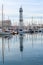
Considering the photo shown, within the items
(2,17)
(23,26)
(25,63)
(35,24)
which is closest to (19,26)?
(23,26)

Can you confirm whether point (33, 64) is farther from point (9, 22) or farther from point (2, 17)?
point (9, 22)

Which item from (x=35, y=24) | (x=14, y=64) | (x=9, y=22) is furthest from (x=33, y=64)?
(x=35, y=24)

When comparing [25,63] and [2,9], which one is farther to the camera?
[2,9]

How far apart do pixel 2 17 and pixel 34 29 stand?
22433mm

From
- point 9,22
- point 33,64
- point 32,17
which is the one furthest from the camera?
point 9,22

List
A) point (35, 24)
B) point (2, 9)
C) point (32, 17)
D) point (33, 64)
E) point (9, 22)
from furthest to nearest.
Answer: point (35, 24)
point (9, 22)
point (32, 17)
point (2, 9)
point (33, 64)

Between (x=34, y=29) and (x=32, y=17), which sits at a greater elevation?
(x=32, y=17)

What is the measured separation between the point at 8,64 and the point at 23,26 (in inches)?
2067

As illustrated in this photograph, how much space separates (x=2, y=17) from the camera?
4000 cm

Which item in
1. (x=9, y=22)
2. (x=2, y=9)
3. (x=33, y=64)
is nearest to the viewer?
(x=33, y=64)

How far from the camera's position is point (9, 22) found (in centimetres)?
5966

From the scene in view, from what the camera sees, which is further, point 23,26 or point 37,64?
point 23,26

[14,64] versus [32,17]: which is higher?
[32,17]

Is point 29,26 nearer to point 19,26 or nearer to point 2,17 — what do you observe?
Answer: point 19,26
